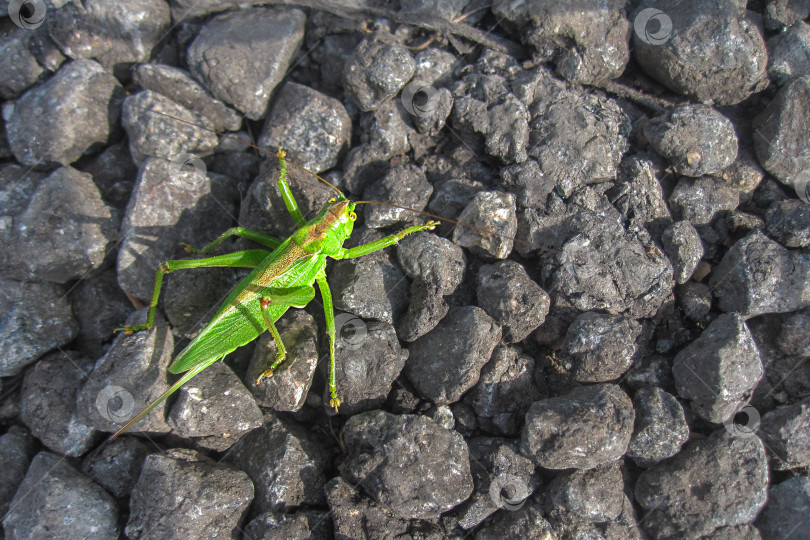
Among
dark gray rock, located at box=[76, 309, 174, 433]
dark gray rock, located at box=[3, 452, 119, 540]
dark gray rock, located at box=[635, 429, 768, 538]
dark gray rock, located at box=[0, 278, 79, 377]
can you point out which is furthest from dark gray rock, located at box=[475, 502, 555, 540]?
dark gray rock, located at box=[0, 278, 79, 377]

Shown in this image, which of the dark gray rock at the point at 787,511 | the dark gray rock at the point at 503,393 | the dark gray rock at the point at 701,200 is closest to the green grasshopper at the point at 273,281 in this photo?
the dark gray rock at the point at 503,393

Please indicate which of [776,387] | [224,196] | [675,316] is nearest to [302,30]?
[224,196]

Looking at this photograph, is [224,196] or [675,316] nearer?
[675,316]

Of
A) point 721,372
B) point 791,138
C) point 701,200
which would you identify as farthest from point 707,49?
point 721,372

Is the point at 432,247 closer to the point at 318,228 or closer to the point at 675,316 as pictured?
the point at 318,228

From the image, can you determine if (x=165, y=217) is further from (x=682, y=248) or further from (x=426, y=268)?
(x=682, y=248)

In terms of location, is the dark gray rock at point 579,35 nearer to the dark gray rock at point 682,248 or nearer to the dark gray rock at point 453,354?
the dark gray rock at point 682,248
